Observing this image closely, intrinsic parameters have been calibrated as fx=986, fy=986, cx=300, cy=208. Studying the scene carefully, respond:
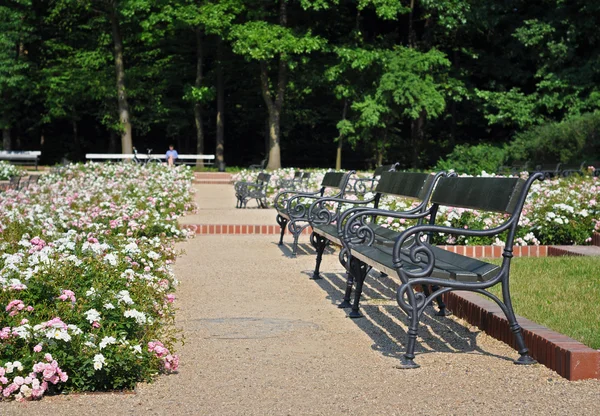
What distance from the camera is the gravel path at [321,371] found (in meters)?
4.45

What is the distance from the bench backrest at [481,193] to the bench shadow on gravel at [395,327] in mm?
812

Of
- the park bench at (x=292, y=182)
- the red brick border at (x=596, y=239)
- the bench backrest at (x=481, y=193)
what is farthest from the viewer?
the park bench at (x=292, y=182)

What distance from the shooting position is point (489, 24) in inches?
1420

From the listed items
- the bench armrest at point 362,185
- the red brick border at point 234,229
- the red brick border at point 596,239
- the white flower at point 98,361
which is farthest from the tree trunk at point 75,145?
the white flower at point 98,361

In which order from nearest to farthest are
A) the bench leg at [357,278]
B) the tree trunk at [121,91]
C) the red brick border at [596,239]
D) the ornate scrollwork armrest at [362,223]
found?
the ornate scrollwork armrest at [362,223] → the bench leg at [357,278] → the red brick border at [596,239] → the tree trunk at [121,91]

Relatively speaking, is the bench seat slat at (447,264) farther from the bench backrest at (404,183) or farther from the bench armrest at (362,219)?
the bench backrest at (404,183)

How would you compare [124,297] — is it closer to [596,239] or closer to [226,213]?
[596,239]

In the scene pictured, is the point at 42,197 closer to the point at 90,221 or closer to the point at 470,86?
the point at 90,221

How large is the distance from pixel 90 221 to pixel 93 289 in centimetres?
563

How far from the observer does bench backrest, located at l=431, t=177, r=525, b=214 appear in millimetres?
5566

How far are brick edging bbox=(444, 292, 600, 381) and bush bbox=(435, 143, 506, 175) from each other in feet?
61.3

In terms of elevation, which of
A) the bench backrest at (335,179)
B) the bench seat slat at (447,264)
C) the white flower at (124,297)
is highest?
the bench backrest at (335,179)

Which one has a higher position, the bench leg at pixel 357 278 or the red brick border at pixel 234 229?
the bench leg at pixel 357 278

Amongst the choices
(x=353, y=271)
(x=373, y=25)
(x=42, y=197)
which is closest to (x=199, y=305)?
(x=353, y=271)
